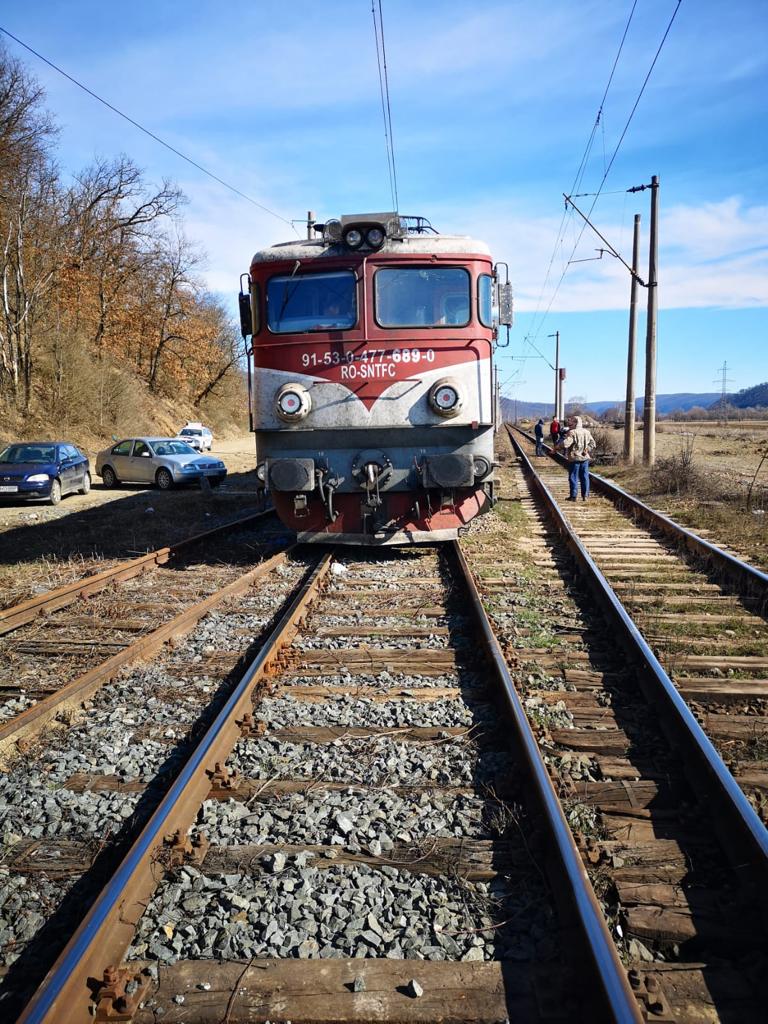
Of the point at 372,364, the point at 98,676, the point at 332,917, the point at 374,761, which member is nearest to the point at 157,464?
the point at 372,364

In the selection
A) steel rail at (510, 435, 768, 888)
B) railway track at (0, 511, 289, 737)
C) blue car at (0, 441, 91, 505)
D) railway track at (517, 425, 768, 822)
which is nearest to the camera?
steel rail at (510, 435, 768, 888)

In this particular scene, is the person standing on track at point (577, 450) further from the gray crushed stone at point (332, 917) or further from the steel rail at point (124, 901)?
the gray crushed stone at point (332, 917)

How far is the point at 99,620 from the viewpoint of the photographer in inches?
269

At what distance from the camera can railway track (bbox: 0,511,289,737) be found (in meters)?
5.32

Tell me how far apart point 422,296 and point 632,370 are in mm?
19226

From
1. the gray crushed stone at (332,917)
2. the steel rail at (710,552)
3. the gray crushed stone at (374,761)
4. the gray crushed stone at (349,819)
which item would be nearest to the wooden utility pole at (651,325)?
the steel rail at (710,552)

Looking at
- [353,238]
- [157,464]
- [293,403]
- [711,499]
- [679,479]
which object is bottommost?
[711,499]

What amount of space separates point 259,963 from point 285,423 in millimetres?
6569

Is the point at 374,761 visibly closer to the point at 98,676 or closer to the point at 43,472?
the point at 98,676

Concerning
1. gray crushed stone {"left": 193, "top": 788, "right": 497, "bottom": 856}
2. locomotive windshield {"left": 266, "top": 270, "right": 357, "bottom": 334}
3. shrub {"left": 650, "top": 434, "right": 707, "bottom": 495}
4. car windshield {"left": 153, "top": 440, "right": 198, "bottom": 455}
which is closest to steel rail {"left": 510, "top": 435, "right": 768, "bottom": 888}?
gray crushed stone {"left": 193, "top": 788, "right": 497, "bottom": 856}

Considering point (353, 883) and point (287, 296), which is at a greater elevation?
point (287, 296)

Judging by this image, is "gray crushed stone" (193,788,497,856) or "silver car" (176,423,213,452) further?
"silver car" (176,423,213,452)

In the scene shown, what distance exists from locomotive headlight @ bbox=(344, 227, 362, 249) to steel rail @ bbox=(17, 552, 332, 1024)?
5.80 meters

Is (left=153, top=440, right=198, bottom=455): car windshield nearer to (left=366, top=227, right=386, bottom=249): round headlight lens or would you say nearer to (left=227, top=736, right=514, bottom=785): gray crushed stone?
(left=366, top=227, right=386, bottom=249): round headlight lens
